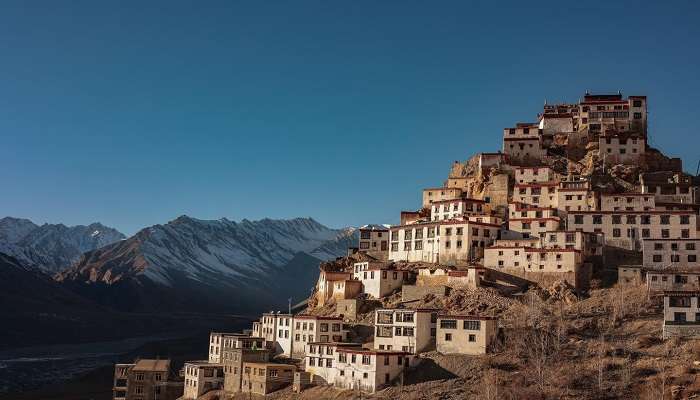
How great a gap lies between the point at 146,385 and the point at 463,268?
3312 cm

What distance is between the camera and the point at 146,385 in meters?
80.9

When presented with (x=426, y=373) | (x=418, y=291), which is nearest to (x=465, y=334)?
(x=426, y=373)

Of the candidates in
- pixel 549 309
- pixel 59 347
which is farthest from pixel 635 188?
pixel 59 347

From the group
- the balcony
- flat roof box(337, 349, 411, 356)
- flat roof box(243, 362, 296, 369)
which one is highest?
the balcony

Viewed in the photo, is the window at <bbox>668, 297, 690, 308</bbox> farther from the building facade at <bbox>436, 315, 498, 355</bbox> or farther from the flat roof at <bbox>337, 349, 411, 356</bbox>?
the flat roof at <bbox>337, 349, 411, 356</bbox>

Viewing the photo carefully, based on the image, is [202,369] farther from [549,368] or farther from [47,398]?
[47,398]

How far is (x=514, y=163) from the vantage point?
91375 millimetres

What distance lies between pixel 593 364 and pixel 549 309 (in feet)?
28.2

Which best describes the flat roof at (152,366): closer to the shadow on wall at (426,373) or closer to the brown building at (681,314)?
the shadow on wall at (426,373)

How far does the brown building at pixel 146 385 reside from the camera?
8025 centimetres

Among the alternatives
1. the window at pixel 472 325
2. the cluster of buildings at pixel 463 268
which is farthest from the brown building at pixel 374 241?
the window at pixel 472 325

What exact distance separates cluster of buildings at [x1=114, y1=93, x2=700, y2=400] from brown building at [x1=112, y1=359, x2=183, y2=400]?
105 mm

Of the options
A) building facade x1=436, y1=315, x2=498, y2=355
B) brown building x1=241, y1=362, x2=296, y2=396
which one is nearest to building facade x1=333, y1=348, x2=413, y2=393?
building facade x1=436, y1=315, x2=498, y2=355

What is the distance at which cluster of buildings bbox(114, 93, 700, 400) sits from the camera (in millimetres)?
63656
